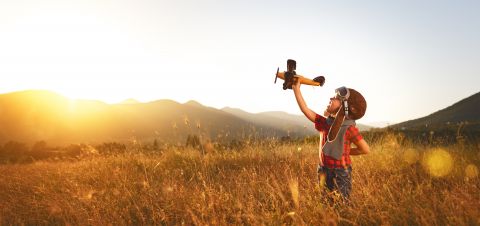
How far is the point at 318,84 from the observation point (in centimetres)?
320

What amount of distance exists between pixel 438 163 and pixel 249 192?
12.5ft

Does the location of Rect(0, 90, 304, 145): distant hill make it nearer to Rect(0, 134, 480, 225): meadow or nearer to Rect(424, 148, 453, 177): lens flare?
Rect(0, 134, 480, 225): meadow

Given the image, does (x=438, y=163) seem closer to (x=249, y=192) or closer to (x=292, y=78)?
(x=249, y=192)

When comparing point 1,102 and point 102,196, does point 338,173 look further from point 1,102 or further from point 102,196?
point 1,102

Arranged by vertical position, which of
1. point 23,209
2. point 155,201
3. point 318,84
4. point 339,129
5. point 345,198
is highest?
point 318,84

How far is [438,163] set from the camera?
20.4 feet

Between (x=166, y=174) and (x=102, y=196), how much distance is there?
1.40 meters

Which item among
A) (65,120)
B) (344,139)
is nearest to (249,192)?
(344,139)

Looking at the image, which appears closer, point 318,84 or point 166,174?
point 318,84

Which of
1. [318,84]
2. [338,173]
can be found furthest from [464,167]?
[318,84]

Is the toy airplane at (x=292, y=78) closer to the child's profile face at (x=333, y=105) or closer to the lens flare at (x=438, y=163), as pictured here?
the child's profile face at (x=333, y=105)

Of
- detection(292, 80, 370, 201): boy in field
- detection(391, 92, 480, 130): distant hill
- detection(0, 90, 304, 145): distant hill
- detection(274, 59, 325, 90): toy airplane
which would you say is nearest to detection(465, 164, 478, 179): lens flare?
detection(292, 80, 370, 201): boy in field

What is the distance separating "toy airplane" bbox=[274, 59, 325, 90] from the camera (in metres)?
3.04

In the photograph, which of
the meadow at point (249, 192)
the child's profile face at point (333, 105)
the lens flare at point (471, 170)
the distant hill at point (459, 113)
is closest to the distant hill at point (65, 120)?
the distant hill at point (459, 113)
